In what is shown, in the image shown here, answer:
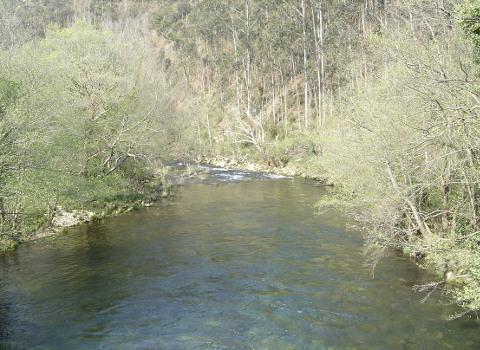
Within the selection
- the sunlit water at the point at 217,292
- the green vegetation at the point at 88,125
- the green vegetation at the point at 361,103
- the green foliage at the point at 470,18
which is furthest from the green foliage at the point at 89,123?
the green foliage at the point at 470,18

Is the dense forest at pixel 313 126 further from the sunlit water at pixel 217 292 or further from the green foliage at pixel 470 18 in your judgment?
the sunlit water at pixel 217 292

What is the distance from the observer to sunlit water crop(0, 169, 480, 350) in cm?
1414

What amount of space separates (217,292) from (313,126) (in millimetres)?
48387

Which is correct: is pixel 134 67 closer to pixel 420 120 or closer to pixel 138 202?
pixel 138 202

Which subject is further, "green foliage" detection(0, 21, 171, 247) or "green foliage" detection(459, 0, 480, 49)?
"green foliage" detection(0, 21, 171, 247)

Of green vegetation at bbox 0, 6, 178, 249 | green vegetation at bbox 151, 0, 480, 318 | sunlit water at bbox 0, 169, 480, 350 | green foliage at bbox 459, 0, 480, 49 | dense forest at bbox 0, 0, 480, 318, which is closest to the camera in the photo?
green foliage at bbox 459, 0, 480, 49

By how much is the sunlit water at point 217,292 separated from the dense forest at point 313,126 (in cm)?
141

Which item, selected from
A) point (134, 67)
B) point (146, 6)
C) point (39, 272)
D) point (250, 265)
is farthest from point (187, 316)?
point (146, 6)

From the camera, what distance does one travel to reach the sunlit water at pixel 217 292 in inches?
557

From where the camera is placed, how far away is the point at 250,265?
20.8 meters

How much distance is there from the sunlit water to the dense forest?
4.62 feet

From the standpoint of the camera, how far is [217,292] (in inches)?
706

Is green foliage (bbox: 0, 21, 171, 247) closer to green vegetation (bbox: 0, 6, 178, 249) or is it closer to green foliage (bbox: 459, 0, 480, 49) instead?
green vegetation (bbox: 0, 6, 178, 249)

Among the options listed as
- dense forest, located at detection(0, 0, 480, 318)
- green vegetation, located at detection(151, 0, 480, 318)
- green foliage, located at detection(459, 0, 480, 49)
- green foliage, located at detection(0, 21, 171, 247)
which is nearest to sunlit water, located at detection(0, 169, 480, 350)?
dense forest, located at detection(0, 0, 480, 318)
